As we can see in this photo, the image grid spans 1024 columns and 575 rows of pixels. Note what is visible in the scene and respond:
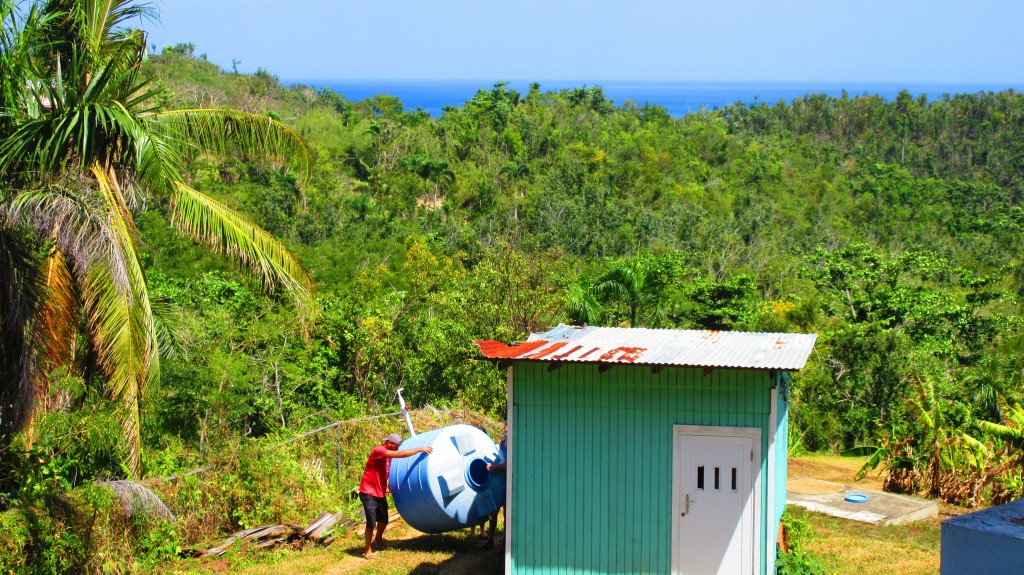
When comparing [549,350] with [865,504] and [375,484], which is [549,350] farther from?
[865,504]

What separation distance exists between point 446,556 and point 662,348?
11.1 feet

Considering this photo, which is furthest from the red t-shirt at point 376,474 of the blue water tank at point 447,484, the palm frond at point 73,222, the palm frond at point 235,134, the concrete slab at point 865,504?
the concrete slab at point 865,504

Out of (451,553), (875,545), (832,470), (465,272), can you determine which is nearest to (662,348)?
(451,553)

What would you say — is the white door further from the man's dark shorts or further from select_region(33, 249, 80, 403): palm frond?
select_region(33, 249, 80, 403): palm frond

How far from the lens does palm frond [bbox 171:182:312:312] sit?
37.5 ft

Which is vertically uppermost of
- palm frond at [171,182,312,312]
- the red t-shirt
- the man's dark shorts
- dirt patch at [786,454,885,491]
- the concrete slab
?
palm frond at [171,182,312,312]

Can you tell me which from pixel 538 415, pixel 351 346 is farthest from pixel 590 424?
pixel 351 346

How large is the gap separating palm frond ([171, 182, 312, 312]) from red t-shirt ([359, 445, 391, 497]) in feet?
A: 7.76

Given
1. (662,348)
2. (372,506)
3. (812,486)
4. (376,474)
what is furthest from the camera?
(812,486)

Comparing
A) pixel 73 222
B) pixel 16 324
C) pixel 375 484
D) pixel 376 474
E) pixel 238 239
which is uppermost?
pixel 73 222

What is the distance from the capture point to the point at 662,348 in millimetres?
10250

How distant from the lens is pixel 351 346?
21.8 metres

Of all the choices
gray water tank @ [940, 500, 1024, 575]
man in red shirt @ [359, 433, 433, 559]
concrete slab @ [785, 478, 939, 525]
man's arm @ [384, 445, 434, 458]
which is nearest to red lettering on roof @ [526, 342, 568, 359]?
man's arm @ [384, 445, 434, 458]

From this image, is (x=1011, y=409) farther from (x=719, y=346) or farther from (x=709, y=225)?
(x=709, y=225)
